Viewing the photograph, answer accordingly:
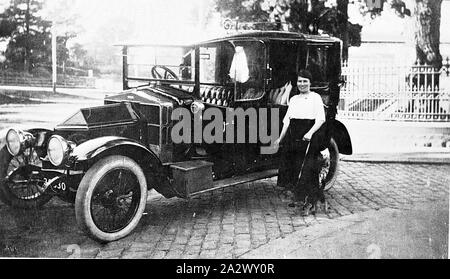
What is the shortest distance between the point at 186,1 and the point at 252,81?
0.97m

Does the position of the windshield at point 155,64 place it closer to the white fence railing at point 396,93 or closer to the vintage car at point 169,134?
the vintage car at point 169,134

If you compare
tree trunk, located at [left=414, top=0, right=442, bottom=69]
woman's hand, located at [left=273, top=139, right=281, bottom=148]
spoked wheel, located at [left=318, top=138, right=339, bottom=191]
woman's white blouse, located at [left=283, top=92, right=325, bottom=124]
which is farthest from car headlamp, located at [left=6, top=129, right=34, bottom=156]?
tree trunk, located at [left=414, top=0, right=442, bottom=69]

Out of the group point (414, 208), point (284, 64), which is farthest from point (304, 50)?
point (414, 208)

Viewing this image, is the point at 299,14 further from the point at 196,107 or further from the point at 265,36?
the point at 196,107

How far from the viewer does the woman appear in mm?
4023

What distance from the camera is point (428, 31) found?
445cm

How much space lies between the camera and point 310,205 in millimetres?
4379

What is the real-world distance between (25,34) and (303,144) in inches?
98.2

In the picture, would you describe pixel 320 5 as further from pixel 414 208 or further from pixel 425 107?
pixel 414 208

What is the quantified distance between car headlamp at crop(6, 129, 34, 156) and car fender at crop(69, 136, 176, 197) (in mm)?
592

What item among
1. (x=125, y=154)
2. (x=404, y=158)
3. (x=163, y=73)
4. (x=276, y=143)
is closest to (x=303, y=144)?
(x=276, y=143)

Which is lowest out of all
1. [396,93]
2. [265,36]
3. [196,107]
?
[196,107]

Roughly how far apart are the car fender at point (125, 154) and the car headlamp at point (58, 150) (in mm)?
86

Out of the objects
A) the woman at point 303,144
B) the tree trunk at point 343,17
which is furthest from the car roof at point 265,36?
the tree trunk at point 343,17
